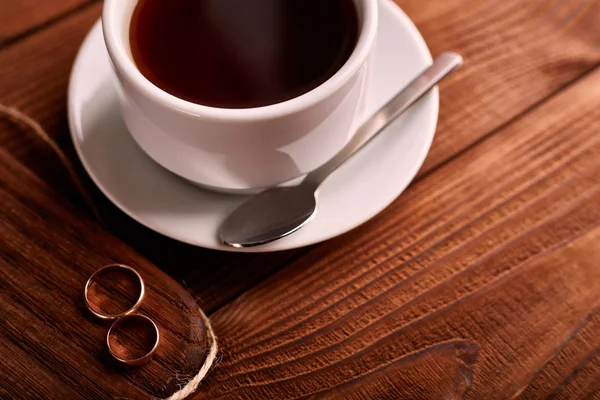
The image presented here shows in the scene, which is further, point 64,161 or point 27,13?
point 27,13

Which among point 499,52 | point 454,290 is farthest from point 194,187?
point 499,52

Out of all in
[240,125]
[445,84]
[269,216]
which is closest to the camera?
[240,125]

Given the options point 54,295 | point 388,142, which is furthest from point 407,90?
point 54,295

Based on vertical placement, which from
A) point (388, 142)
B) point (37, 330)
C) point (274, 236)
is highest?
point (388, 142)

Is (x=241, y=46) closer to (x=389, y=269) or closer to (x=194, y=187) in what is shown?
(x=194, y=187)

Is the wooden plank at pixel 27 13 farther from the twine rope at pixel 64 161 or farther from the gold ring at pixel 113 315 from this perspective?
the gold ring at pixel 113 315

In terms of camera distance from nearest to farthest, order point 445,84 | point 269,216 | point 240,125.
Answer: point 240,125, point 269,216, point 445,84

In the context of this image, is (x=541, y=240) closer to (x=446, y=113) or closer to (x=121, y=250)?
(x=446, y=113)
